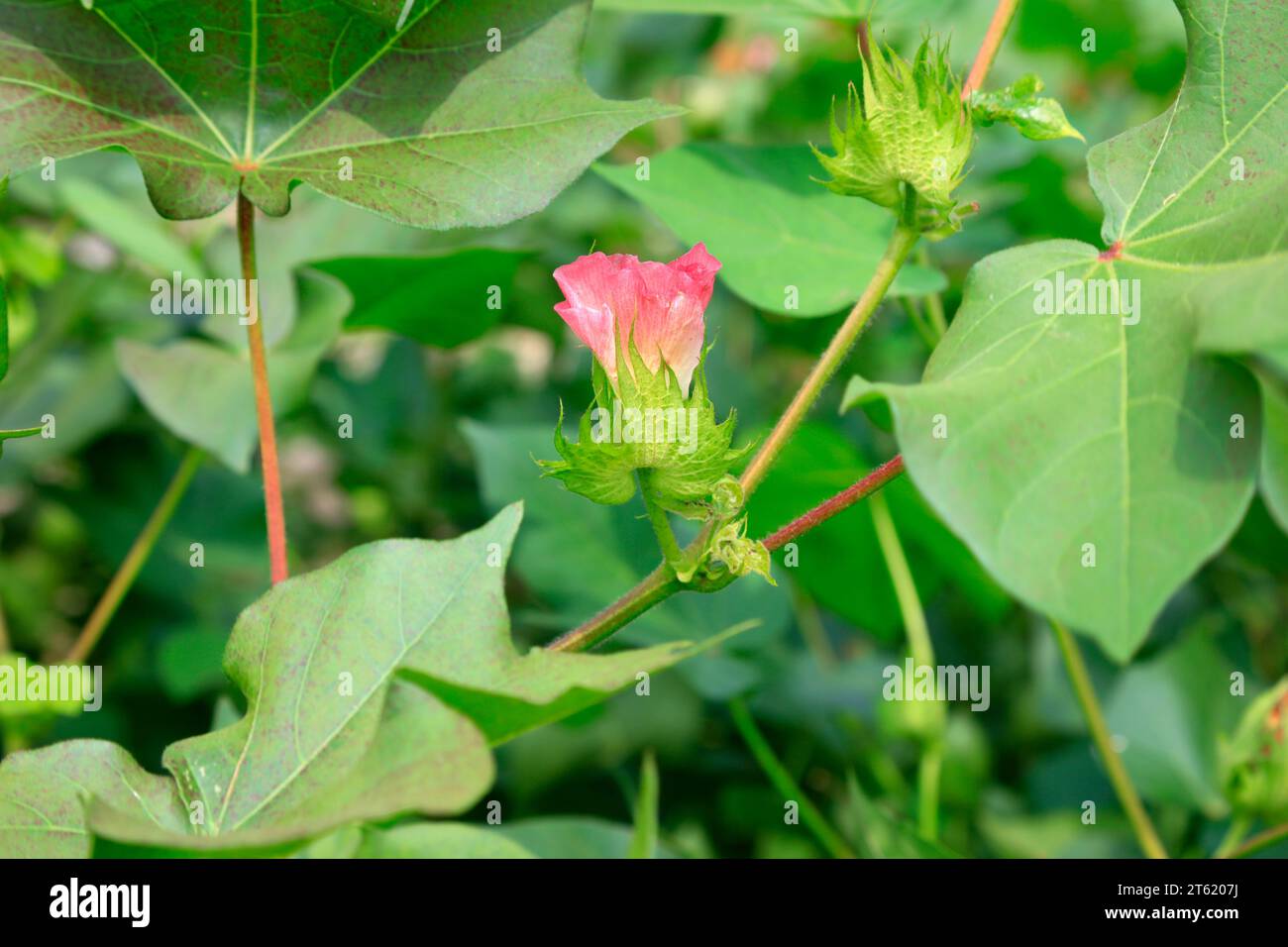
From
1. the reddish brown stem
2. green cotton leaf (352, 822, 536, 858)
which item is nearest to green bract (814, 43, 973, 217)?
the reddish brown stem

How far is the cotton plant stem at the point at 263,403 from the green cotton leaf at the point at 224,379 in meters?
0.30

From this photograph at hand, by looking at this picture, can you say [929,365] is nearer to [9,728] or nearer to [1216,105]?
[1216,105]

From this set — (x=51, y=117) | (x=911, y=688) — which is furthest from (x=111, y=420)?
(x=911, y=688)

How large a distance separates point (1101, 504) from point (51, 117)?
54 cm

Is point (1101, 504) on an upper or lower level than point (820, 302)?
lower

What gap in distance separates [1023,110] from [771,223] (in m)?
0.32

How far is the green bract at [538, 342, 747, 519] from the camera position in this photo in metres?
0.56

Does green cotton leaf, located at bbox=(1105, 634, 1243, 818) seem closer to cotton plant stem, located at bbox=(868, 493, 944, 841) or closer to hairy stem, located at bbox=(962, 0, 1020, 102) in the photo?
cotton plant stem, located at bbox=(868, 493, 944, 841)

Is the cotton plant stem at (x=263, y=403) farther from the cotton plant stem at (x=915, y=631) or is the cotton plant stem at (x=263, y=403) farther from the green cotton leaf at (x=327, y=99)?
the cotton plant stem at (x=915, y=631)

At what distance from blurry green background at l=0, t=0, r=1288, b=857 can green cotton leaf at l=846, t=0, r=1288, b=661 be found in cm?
29

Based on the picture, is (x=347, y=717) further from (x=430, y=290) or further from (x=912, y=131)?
(x=430, y=290)

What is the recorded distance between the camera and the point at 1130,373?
53 cm

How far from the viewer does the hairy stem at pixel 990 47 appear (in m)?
0.63

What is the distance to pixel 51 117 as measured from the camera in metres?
0.63
